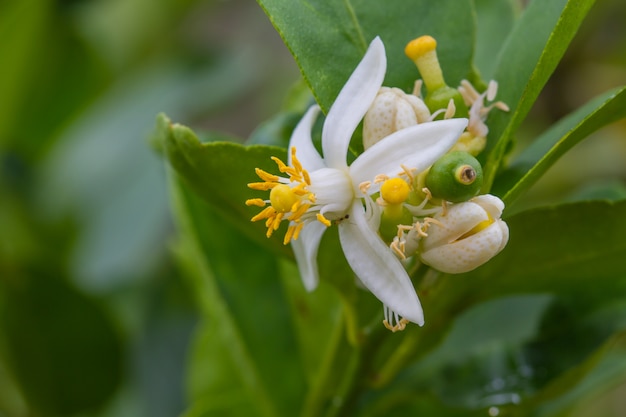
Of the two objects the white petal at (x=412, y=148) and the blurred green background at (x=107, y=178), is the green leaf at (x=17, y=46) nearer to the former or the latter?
the blurred green background at (x=107, y=178)

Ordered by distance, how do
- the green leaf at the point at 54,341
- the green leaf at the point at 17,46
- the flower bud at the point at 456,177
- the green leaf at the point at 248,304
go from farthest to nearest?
1. the green leaf at the point at 17,46
2. the green leaf at the point at 54,341
3. the green leaf at the point at 248,304
4. the flower bud at the point at 456,177

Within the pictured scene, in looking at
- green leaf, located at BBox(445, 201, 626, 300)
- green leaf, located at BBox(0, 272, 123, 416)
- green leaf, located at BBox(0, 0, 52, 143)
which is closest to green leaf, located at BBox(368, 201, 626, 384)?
green leaf, located at BBox(445, 201, 626, 300)

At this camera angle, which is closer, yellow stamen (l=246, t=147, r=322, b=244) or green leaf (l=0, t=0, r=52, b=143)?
yellow stamen (l=246, t=147, r=322, b=244)

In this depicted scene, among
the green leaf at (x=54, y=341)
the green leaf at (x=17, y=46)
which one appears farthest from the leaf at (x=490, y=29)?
the green leaf at (x=17, y=46)

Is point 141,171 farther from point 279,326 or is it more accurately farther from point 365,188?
point 365,188

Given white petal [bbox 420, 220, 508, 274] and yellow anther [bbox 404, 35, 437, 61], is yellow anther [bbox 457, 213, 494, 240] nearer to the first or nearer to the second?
white petal [bbox 420, 220, 508, 274]

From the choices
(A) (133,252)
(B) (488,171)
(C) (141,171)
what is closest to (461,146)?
(B) (488,171)
